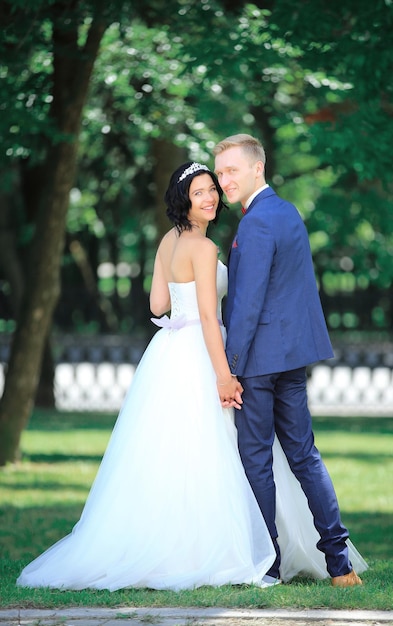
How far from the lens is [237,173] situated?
6.40 metres

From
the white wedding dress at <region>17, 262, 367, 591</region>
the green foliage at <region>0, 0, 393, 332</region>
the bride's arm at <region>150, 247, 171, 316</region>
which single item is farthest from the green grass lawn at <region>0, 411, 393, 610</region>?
the green foliage at <region>0, 0, 393, 332</region>

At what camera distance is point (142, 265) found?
96.6 ft

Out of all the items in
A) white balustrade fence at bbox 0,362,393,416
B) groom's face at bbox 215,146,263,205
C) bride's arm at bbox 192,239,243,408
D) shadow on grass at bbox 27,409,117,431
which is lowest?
white balustrade fence at bbox 0,362,393,416

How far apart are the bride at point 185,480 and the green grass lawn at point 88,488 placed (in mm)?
149

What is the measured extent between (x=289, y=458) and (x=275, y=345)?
63 cm

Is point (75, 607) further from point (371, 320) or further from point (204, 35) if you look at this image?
point (371, 320)

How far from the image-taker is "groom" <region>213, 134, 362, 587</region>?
6.21 m

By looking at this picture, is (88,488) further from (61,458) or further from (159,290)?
(159,290)

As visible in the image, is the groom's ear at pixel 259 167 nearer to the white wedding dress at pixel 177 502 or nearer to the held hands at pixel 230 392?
the white wedding dress at pixel 177 502

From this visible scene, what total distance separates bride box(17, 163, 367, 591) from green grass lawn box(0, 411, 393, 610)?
149 millimetres

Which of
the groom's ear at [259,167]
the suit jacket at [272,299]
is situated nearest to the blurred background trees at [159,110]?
the groom's ear at [259,167]

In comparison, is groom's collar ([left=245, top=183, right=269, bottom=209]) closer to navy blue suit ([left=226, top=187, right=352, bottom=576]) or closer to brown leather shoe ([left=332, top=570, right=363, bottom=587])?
navy blue suit ([left=226, top=187, right=352, bottom=576])

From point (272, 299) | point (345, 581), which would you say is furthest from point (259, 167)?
point (345, 581)

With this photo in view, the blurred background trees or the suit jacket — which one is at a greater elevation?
the blurred background trees
